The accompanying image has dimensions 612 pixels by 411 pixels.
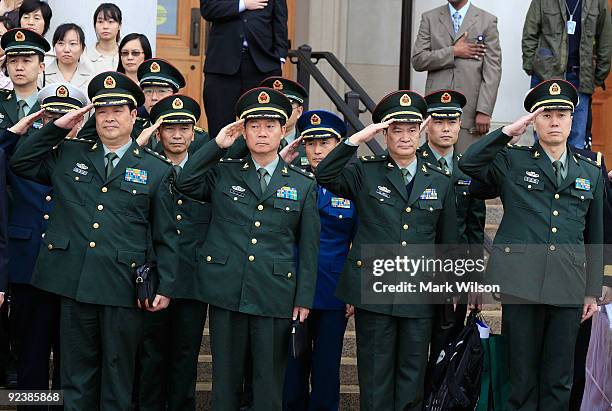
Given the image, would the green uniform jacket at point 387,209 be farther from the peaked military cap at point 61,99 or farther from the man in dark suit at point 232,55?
the man in dark suit at point 232,55

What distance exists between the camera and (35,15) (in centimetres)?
863

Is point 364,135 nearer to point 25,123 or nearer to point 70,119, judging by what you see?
point 70,119

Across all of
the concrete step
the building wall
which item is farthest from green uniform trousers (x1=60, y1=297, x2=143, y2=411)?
the building wall

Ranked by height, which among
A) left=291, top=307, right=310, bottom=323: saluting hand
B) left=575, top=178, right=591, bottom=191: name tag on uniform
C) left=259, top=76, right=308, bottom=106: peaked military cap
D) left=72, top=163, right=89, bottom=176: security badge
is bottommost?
left=291, top=307, right=310, bottom=323: saluting hand

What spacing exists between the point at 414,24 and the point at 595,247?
4.79 metres

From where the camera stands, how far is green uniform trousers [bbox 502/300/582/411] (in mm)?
6535

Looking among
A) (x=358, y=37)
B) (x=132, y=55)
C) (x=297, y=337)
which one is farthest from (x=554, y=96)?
(x=358, y=37)

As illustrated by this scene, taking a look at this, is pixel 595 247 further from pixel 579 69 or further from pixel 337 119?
pixel 579 69

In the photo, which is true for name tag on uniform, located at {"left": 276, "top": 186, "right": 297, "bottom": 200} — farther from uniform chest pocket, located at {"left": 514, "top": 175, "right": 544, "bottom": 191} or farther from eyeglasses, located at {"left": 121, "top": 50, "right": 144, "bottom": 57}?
eyeglasses, located at {"left": 121, "top": 50, "right": 144, "bottom": 57}

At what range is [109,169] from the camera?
253 inches

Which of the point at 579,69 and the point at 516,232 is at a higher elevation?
the point at 579,69

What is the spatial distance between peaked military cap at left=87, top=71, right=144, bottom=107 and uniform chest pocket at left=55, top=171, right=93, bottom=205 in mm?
387

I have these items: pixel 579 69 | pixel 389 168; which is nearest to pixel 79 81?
pixel 389 168

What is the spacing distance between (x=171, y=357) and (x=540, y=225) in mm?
2214
